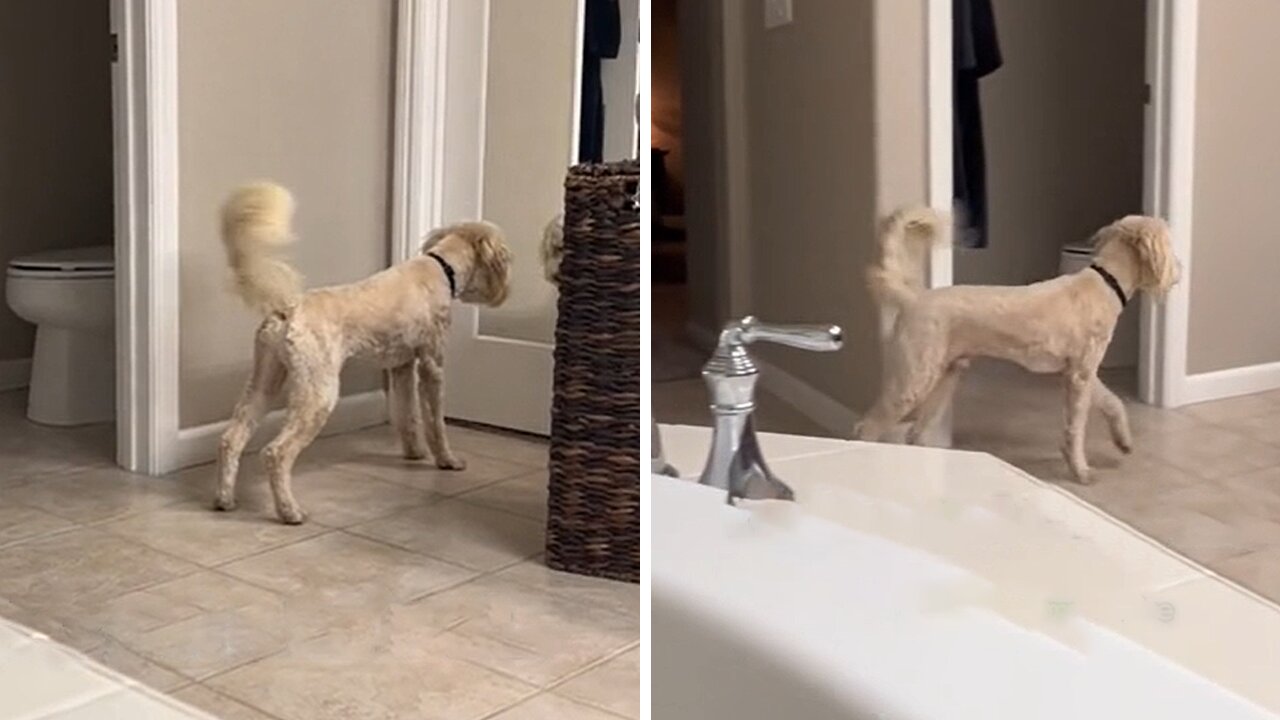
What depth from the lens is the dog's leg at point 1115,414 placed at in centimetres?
67

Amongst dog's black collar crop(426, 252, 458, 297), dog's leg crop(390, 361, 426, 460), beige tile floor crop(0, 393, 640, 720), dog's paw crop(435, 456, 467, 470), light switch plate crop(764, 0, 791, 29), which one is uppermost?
light switch plate crop(764, 0, 791, 29)

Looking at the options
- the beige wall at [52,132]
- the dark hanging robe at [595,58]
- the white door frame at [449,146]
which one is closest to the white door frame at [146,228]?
the beige wall at [52,132]

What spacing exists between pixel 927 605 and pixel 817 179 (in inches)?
9.9

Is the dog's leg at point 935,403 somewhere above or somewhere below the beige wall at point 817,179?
below

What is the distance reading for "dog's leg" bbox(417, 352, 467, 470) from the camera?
5.71ft

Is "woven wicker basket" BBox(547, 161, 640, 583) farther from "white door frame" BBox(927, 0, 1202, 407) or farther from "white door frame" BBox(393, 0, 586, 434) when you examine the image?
"white door frame" BBox(927, 0, 1202, 407)

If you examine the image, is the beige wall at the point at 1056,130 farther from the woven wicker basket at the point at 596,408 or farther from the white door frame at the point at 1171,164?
the woven wicker basket at the point at 596,408

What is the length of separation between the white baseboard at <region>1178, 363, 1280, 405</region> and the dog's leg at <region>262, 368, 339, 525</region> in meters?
1.41

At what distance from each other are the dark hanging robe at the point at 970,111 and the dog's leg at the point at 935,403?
7 cm

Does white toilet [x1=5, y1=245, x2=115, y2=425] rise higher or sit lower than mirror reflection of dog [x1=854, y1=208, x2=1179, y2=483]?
lower

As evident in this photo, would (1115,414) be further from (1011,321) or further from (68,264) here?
(68,264)

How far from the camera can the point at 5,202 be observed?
3174 millimetres

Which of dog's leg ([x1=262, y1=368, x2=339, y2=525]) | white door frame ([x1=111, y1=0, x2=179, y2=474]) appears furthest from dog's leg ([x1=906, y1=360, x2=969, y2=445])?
white door frame ([x1=111, y1=0, x2=179, y2=474])

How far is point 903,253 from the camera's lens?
2.32 feet
